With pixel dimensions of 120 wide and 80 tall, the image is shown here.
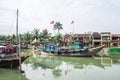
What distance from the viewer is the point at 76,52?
1387 inches

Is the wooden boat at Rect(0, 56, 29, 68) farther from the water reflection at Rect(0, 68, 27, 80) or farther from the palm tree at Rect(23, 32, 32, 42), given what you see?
the palm tree at Rect(23, 32, 32, 42)

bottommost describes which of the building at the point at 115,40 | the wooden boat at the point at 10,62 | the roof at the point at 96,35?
the wooden boat at the point at 10,62

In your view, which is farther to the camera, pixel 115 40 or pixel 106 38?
pixel 106 38

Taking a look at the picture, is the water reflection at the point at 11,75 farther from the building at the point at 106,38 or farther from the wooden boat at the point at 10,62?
the building at the point at 106,38

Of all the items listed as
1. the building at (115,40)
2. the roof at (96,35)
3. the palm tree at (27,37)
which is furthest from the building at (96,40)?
the palm tree at (27,37)

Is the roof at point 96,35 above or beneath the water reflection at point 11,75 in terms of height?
above

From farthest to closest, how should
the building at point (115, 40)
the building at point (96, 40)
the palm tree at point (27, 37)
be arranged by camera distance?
the palm tree at point (27, 37) → the building at point (96, 40) → the building at point (115, 40)

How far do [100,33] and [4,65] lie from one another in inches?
1720

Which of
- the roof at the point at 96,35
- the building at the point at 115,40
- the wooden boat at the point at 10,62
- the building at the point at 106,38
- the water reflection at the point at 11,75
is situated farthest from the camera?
the roof at the point at 96,35

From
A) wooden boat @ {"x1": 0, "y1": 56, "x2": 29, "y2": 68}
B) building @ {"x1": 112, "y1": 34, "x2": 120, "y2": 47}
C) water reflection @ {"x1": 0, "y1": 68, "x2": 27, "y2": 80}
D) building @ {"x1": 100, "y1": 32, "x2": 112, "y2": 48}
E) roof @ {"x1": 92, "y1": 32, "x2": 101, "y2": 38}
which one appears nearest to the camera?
water reflection @ {"x1": 0, "y1": 68, "x2": 27, "y2": 80}

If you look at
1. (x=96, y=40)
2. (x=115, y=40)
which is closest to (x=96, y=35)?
(x=96, y=40)

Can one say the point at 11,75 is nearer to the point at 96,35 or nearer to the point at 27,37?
Result: the point at 96,35

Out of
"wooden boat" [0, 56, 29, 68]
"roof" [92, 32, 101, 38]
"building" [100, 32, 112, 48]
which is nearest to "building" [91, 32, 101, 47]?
"roof" [92, 32, 101, 38]

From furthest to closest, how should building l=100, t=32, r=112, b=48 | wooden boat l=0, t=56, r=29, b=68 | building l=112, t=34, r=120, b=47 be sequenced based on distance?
building l=112, t=34, r=120, b=47 < building l=100, t=32, r=112, b=48 < wooden boat l=0, t=56, r=29, b=68
